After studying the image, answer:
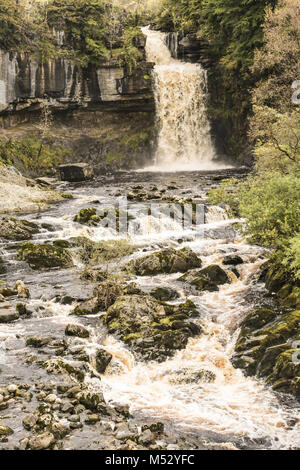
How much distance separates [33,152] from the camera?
39.7 meters

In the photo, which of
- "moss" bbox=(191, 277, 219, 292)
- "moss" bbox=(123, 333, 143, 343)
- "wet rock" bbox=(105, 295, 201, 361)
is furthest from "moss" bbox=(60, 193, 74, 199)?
"moss" bbox=(123, 333, 143, 343)

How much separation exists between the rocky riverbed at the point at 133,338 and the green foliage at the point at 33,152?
1853 cm

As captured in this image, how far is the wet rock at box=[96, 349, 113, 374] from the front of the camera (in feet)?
34.7

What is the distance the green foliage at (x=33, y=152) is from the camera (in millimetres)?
38272

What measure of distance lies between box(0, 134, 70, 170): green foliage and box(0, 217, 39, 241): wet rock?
17.8 metres

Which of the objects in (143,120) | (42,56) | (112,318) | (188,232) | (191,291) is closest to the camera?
(112,318)

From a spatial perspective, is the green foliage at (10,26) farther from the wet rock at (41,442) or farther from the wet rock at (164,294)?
the wet rock at (41,442)

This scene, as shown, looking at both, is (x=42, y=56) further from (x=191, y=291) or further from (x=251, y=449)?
(x=251, y=449)

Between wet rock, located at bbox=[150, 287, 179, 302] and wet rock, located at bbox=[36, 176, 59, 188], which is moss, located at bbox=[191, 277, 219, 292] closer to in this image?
wet rock, located at bbox=[150, 287, 179, 302]

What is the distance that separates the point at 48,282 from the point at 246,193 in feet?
25.4

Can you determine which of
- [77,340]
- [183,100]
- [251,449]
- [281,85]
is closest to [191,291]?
[77,340]

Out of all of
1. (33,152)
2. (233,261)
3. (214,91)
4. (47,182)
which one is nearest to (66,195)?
(47,182)

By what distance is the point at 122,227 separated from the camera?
21625 mm

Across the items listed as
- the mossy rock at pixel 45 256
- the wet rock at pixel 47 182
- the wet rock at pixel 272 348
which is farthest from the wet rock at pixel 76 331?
the wet rock at pixel 47 182
